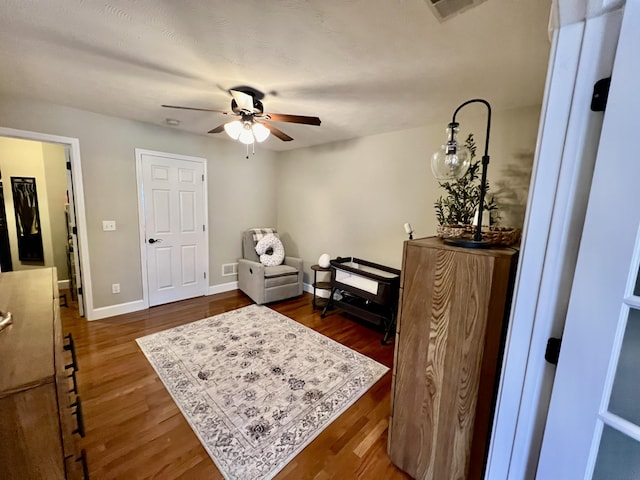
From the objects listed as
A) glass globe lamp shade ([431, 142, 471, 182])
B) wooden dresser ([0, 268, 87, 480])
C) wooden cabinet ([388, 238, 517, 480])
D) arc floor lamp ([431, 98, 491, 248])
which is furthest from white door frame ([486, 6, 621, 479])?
wooden dresser ([0, 268, 87, 480])

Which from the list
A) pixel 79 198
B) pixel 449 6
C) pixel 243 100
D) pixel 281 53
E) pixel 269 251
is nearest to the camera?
pixel 449 6

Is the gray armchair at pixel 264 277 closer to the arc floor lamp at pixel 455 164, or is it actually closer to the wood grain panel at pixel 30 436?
the arc floor lamp at pixel 455 164

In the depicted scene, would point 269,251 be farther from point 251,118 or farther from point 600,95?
point 600,95

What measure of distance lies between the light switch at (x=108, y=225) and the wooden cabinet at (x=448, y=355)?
3439 millimetres

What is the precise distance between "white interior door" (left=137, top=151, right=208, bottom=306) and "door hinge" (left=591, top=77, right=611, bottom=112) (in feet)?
12.9

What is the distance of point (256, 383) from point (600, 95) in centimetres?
240

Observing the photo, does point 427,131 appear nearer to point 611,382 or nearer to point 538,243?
point 538,243

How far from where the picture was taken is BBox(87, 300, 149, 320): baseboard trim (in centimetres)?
308

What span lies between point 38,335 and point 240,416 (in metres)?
1.26

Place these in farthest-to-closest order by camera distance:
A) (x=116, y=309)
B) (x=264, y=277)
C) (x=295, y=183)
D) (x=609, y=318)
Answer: (x=295, y=183)
(x=264, y=277)
(x=116, y=309)
(x=609, y=318)

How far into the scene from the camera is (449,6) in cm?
119

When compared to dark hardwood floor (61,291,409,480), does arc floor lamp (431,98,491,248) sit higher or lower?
higher

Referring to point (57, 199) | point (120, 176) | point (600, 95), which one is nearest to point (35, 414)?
point (600, 95)

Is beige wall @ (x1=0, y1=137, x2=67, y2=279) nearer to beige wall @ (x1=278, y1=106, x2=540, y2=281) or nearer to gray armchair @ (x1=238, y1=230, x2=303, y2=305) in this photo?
gray armchair @ (x1=238, y1=230, x2=303, y2=305)
